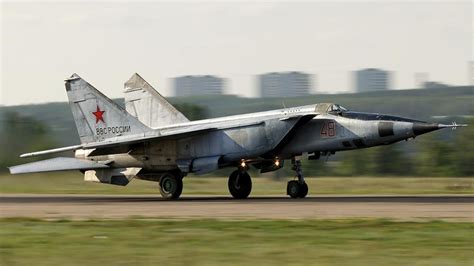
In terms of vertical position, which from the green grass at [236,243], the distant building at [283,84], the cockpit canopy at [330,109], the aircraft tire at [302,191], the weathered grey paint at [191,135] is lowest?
the green grass at [236,243]

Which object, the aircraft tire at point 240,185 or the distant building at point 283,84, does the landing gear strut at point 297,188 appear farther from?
the distant building at point 283,84

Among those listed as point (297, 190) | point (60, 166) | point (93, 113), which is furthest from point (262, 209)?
point (60, 166)

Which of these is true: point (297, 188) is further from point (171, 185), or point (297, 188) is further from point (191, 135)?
point (171, 185)

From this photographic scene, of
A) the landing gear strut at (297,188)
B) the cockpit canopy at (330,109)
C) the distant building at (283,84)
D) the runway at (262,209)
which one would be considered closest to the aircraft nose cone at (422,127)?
the runway at (262,209)

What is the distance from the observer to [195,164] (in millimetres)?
26828

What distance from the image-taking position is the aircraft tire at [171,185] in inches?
1069

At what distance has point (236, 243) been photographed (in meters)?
13.9

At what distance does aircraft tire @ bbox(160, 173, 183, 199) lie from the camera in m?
27.2

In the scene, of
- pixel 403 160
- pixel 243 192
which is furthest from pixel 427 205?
pixel 403 160

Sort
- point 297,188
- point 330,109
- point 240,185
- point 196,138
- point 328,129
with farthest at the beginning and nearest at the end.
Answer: point 240,185, point 196,138, point 297,188, point 330,109, point 328,129

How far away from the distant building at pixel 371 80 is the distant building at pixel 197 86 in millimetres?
33911

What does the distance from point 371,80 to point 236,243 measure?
14340cm

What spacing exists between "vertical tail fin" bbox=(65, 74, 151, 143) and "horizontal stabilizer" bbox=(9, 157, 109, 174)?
0.82m

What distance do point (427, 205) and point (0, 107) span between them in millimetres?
35555
